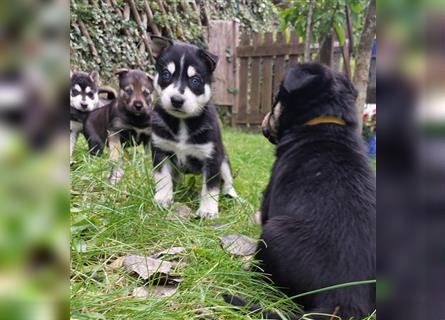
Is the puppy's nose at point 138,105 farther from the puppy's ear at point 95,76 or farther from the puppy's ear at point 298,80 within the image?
the puppy's ear at point 298,80

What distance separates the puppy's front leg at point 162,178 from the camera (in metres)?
2.49

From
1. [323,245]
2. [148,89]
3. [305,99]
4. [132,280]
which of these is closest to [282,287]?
[323,245]

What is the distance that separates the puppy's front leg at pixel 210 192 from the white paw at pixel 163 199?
18 centimetres

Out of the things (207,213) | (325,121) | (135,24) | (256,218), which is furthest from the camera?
(135,24)

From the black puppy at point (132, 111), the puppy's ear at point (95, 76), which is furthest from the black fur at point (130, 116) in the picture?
the puppy's ear at point (95, 76)

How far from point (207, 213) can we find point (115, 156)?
2.97 feet

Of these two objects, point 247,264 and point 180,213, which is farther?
point 180,213

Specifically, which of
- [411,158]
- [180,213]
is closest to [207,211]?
[180,213]

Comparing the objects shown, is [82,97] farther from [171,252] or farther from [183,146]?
[171,252]

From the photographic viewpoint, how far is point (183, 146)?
9.71ft

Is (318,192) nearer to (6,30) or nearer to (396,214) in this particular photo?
(396,214)

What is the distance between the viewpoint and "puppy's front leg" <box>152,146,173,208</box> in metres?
2.49

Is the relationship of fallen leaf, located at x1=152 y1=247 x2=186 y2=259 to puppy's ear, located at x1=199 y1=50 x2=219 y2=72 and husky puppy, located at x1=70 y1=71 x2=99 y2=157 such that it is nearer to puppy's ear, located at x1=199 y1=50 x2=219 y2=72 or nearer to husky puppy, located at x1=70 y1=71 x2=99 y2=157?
puppy's ear, located at x1=199 y1=50 x2=219 y2=72

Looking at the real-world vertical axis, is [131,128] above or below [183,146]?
below
